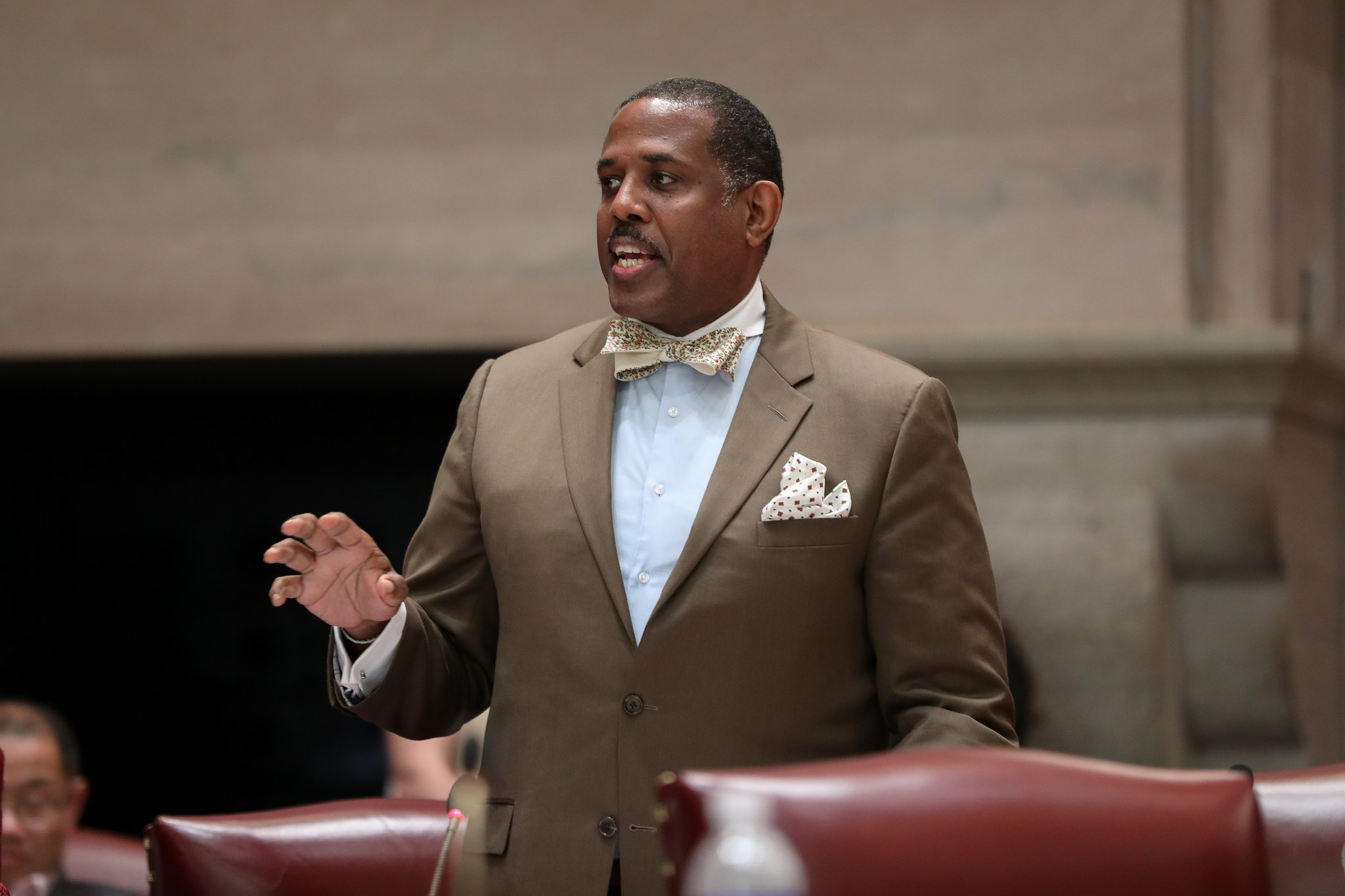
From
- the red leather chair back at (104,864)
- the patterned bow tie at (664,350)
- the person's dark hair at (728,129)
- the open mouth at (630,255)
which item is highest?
the person's dark hair at (728,129)

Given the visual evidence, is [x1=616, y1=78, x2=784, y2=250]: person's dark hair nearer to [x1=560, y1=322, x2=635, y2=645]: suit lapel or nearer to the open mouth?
Answer: the open mouth

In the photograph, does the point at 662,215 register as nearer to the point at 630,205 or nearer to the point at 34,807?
the point at 630,205

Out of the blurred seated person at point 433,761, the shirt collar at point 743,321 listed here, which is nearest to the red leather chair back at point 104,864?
the blurred seated person at point 433,761

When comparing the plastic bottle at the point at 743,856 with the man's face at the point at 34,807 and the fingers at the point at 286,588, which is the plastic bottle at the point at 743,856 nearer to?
the fingers at the point at 286,588

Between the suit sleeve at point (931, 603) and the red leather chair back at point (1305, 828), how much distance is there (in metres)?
0.27

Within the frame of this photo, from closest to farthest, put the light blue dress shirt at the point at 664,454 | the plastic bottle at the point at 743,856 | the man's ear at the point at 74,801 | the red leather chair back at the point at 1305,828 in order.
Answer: the plastic bottle at the point at 743,856, the red leather chair back at the point at 1305,828, the light blue dress shirt at the point at 664,454, the man's ear at the point at 74,801

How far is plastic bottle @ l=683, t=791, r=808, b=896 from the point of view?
1025 mm

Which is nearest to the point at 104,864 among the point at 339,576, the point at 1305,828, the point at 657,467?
the point at 339,576

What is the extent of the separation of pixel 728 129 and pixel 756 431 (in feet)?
1.22

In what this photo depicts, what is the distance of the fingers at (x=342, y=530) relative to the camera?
1542 millimetres

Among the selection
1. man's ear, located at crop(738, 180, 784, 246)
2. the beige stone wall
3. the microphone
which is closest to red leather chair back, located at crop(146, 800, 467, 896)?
the microphone

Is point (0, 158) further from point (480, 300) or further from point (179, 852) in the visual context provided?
point (179, 852)

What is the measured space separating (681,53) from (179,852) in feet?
8.34

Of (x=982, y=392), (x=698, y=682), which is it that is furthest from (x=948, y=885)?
(x=982, y=392)
